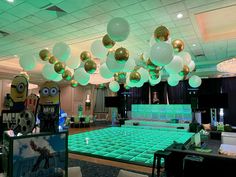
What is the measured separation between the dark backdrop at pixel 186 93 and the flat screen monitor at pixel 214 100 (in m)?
0.37

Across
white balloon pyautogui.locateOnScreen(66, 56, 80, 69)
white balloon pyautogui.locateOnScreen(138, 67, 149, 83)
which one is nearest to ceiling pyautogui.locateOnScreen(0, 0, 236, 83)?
white balloon pyautogui.locateOnScreen(66, 56, 80, 69)

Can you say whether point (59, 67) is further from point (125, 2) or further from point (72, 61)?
point (125, 2)

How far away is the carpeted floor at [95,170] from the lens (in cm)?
362

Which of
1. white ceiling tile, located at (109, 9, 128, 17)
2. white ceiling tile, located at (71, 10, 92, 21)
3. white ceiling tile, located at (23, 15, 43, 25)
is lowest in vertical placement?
white ceiling tile, located at (23, 15, 43, 25)

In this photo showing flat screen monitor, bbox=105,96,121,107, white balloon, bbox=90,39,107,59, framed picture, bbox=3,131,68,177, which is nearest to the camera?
framed picture, bbox=3,131,68,177

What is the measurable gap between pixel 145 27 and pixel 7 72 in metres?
7.42

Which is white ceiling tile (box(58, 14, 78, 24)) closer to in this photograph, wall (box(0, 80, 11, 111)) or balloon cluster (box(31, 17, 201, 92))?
balloon cluster (box(31, 17, 201, 92))

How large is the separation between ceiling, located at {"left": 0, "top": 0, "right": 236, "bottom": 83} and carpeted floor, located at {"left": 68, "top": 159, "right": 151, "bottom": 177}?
10.5 feet

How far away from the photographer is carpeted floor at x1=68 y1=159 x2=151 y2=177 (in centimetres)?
362

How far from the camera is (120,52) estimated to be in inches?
141

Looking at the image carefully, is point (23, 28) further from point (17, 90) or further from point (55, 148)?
point (55, 148)

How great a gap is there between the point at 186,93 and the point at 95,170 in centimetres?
922

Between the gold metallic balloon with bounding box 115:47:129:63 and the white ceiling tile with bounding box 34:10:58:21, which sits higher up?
the white ceiling tile with bounding box 34:10:58:21

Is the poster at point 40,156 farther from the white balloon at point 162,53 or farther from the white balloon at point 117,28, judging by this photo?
the white balloon at point 162,53
